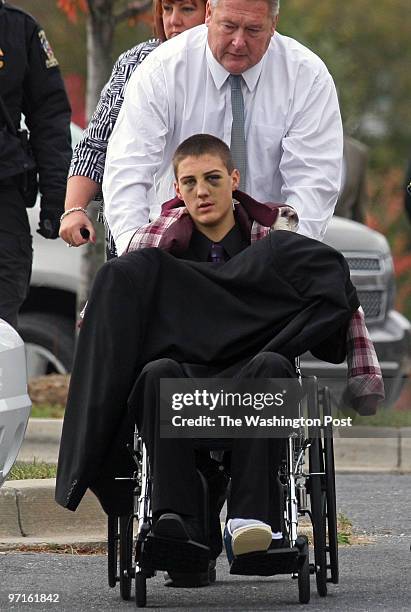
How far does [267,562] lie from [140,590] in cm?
44

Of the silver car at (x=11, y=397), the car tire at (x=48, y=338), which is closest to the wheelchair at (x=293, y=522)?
the silver car at (x=11, y=397)

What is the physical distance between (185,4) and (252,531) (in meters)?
2.39

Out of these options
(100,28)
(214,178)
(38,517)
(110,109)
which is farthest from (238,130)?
(100,28)

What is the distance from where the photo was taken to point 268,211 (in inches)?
235

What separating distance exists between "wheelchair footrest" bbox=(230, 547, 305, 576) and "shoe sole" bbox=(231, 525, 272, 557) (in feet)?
0.08

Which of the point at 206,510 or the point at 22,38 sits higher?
the point at 22,38

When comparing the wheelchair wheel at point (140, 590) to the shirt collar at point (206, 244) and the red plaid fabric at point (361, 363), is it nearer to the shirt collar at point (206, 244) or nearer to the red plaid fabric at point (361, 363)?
the red plaid fabric at point (361, 363)

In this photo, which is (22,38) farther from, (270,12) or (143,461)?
(143,461)

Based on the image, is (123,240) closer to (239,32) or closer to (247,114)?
(247,114)

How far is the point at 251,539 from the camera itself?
5.39 m

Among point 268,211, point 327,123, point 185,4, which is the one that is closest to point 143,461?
point 268,211

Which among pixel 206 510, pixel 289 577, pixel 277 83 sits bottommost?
pixel 289 577

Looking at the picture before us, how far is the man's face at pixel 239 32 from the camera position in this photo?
6.21 m

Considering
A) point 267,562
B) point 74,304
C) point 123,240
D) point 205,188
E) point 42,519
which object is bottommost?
point 74,304
